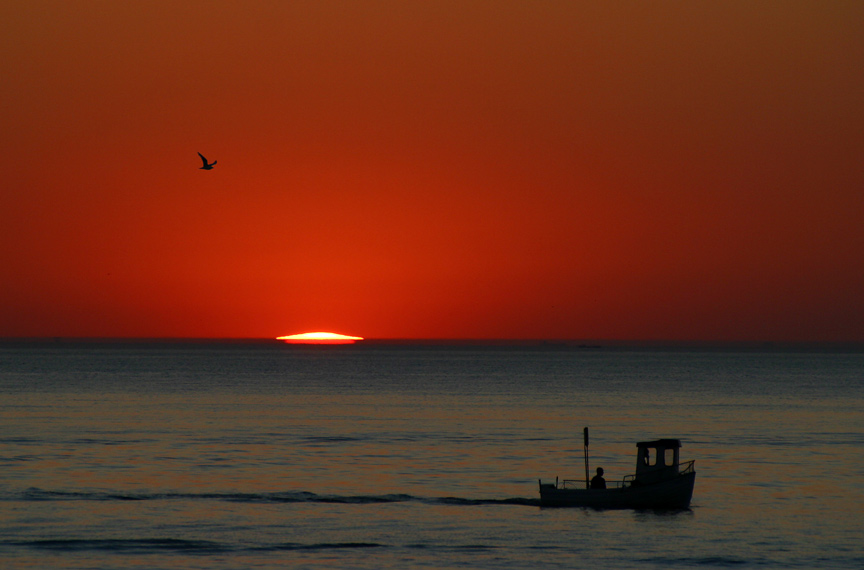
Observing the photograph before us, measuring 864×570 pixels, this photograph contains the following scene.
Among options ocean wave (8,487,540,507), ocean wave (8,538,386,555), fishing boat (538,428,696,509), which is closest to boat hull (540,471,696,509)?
fishing boat (538,428,696,509)

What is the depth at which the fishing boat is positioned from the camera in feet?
176

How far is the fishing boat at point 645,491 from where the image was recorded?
53.7m

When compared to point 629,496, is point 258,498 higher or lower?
lower

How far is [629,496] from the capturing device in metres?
54.0

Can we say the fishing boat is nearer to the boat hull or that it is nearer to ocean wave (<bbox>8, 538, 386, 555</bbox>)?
the boat hull

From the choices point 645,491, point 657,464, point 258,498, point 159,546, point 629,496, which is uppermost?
point 657,464

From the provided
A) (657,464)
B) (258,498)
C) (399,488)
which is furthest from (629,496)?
(258,498)

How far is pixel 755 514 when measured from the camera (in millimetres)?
53219

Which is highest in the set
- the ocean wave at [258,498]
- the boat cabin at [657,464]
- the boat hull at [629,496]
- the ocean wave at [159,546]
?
the boat cabin at [657,464]

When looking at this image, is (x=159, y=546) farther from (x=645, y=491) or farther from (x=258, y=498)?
(x=645, y=491)

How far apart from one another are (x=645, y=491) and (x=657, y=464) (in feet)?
5.44

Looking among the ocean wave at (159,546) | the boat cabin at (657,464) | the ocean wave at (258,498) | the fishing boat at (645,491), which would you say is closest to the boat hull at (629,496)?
the fishing boat at (645,491)

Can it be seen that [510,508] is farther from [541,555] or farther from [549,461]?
[549,461]

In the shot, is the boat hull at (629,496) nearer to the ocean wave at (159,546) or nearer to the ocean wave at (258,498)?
the ocean wave at (258,498)
